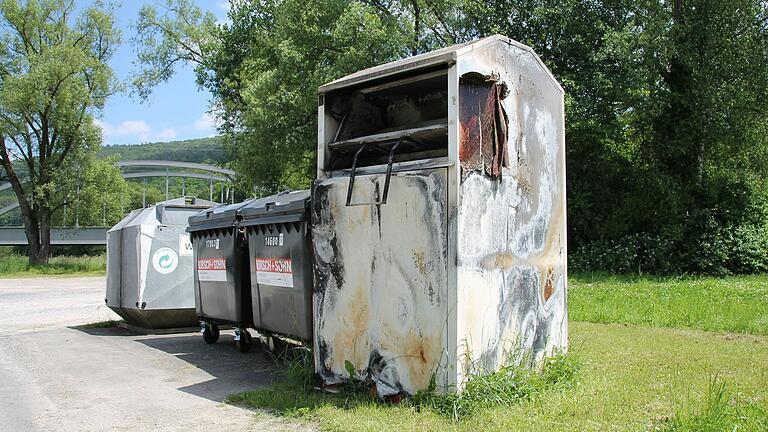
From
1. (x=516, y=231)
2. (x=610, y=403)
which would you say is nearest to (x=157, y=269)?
(x=516, y=231)

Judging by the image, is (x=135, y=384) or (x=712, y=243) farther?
(x=712, y=243)

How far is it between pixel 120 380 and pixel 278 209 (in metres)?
2.22

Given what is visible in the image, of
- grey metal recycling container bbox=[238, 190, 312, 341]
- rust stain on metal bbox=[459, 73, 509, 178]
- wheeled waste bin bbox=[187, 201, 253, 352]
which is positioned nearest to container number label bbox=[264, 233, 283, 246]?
grey metal recycling container bbox=[238, 190, 312, 341]

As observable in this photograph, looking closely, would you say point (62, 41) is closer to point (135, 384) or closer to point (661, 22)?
point (661, 22)

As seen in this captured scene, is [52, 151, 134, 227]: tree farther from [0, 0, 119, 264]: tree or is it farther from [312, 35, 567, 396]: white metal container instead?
[312, 35, 567, 396]: white metal container

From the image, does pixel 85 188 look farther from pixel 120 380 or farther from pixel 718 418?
pixel 718 418

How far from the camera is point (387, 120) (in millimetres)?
6281

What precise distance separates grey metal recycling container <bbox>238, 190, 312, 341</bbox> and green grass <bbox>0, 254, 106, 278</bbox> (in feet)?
75.2

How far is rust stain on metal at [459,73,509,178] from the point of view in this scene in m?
4.82

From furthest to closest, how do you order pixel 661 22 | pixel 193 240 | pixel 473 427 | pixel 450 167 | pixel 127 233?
pixel 661 22
pixel 127 233
pixel 193 240
pixel 450 167
pixel 473 427

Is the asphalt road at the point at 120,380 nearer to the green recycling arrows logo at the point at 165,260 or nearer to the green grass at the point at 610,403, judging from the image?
the green grass at the point at 610,403

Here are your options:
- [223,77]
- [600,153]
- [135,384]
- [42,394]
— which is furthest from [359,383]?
[223,77]

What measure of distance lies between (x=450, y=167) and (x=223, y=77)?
26.7 meters

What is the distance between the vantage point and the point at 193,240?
866 cm
